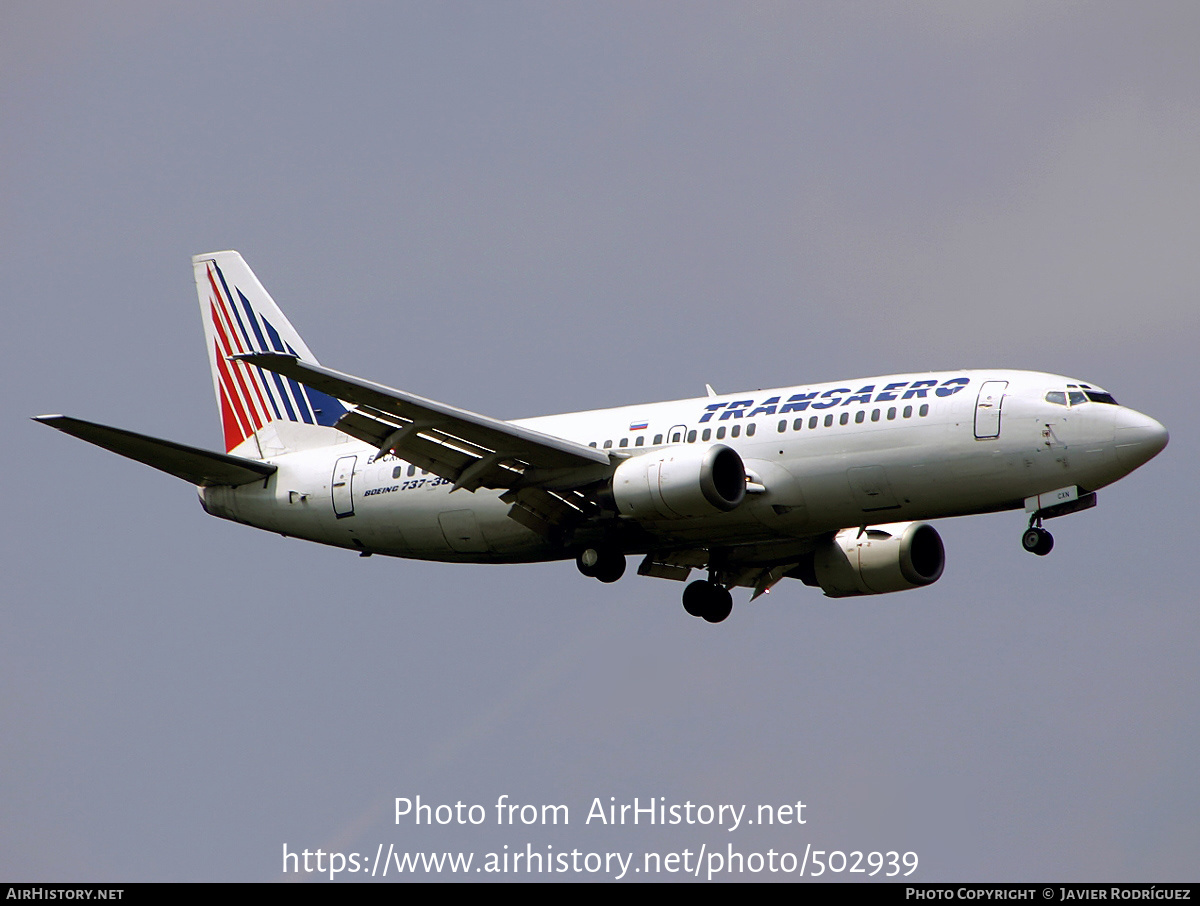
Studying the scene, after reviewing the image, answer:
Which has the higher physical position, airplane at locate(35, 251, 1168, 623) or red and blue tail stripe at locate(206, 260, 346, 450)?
red and blue tail stripe at locate(206, 260, 346, 450)

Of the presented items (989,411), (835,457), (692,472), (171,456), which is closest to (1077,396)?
(989,411)

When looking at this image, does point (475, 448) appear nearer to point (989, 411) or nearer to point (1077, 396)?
point (989, 411)

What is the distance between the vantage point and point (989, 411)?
39875mm

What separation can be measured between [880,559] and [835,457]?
19.2 feet

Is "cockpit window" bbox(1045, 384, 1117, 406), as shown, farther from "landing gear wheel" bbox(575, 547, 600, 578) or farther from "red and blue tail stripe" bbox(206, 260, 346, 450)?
"red and blue tail stripe" bbox(206, 260, 346, 450)

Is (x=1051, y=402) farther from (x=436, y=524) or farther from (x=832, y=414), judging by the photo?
(x=436, y=524)

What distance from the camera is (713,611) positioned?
47469 mm

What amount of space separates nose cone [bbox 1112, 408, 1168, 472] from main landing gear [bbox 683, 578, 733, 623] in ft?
39.3

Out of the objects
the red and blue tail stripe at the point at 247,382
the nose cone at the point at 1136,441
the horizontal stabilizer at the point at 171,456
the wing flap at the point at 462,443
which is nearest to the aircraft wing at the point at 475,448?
the wing flap at the point at 462,443

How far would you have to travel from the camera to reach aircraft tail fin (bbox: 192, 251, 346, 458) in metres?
49.7

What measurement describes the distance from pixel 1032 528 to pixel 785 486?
546 cm

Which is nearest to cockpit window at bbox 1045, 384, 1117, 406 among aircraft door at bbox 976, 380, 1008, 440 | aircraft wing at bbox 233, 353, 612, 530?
aircraft door at bbox 976, 380, 1008, 440

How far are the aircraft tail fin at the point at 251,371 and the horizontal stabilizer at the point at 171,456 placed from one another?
5.31 feet
